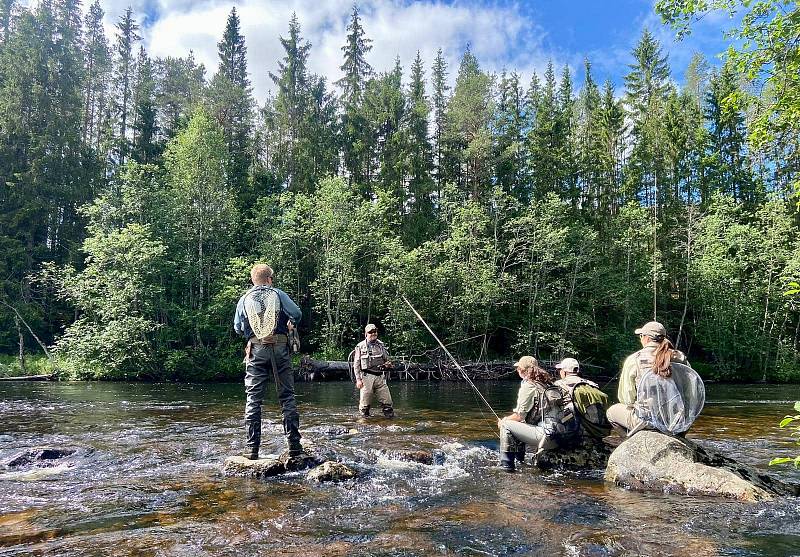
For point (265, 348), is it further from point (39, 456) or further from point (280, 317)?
point (39, 456)

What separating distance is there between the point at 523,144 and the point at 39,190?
36.3m

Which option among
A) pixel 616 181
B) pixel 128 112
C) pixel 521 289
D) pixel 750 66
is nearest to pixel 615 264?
pixel 521 289

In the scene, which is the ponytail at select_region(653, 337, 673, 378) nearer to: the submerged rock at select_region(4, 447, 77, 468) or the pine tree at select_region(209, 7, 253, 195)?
the submerged rock at select_region(4, 447, 77, 468)

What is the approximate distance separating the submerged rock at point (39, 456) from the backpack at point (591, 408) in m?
7.25

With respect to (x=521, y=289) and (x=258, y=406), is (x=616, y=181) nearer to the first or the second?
(x=521, y=289)

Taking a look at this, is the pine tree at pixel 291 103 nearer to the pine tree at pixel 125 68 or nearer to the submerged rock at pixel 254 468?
the pine tree at pixel 125 68

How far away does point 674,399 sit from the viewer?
6.62 m

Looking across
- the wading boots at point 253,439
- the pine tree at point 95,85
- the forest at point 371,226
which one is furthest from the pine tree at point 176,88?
the wading boots at point 253,439

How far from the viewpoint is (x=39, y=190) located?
34.0 metres

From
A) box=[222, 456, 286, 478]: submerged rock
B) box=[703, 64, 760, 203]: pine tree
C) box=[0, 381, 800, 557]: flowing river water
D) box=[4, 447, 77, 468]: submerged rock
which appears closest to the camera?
box=[0, 381, 800, 557]: flowing river water

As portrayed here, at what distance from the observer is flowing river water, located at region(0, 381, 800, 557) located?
4.22 m

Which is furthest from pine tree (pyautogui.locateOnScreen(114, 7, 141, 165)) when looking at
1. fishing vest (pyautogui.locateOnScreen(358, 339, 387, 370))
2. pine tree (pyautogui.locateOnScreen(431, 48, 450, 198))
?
fishing vest (pyautogui.locateOnScreen(358, 339, 387, 370))

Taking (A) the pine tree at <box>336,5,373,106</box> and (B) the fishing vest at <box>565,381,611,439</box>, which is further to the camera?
(A) the pine tree at <box>336,5,373,106</box>

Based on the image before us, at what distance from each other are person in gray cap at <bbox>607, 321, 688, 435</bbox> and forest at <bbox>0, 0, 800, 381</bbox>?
23.4 metres
